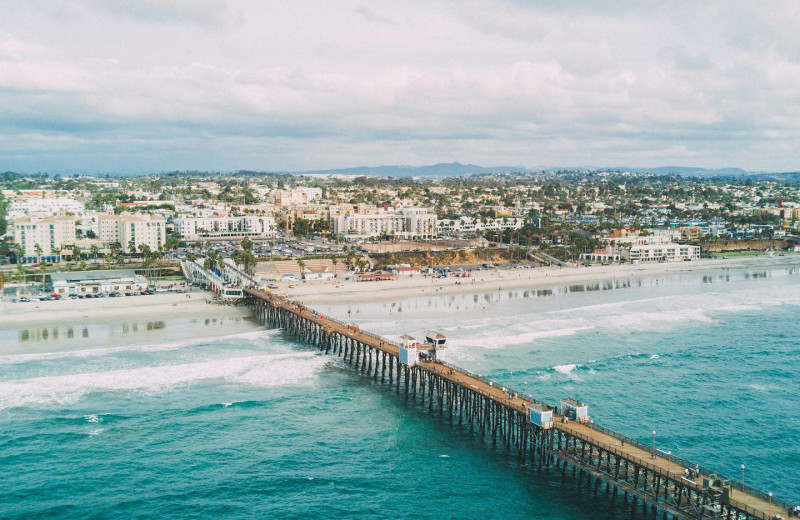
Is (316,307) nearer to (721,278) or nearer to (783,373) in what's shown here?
(783,373)

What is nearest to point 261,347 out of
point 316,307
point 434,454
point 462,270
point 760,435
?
point 316,307

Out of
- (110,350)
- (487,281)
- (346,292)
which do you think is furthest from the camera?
(487,281)

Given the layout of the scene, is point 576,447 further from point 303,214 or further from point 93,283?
point 303,214

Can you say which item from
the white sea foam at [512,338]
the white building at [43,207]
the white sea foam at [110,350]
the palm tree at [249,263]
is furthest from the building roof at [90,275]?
the white building at [43,207]

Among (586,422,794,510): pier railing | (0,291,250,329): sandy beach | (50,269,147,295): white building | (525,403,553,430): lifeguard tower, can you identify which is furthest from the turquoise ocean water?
(50,269,147,295): white building

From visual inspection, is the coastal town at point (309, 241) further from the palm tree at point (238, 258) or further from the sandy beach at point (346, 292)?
the sandy beach at point (346, 292)

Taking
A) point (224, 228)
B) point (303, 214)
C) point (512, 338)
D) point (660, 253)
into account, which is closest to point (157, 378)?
point (512, 338)
